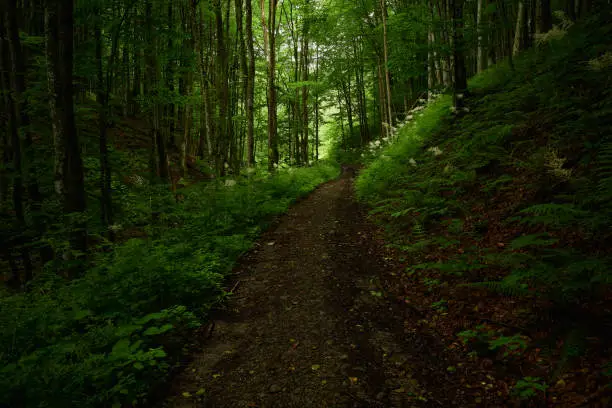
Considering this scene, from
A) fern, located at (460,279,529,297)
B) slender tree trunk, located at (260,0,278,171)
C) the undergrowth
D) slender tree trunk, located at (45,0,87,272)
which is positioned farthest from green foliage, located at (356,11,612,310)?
slender tree trunk, located at (260,0,278,171)

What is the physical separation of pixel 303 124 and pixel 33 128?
68.2 feet

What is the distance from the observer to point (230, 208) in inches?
376

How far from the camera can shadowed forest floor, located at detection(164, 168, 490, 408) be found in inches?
127

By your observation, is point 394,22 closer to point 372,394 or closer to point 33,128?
point 33,128

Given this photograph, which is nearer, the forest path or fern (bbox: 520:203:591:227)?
the forest path

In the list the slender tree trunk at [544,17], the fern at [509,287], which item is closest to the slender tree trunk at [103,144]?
the fern at [509,287]

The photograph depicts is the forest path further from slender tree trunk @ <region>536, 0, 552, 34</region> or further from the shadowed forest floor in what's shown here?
slender tree trunk @ <region>536, 0, 552, 34</region>

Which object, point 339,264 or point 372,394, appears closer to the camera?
point 372,394

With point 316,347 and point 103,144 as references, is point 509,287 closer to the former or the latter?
point 316,347

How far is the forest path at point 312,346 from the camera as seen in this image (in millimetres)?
3252

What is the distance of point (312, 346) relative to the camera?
4.02 m

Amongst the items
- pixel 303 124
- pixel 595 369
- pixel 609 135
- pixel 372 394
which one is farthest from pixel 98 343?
pixel 303 124

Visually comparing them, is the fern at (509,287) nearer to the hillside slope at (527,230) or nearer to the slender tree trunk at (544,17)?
the hillside slope at (527,230)

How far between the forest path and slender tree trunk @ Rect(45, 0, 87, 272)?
11.4 feet
